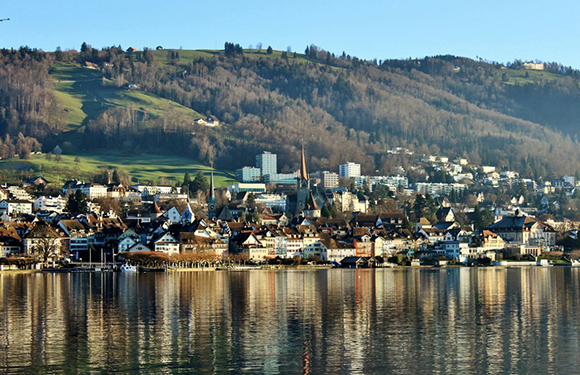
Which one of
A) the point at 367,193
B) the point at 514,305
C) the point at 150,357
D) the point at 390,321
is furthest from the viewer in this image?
the point at 367,193

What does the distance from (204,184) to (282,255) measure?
211ft

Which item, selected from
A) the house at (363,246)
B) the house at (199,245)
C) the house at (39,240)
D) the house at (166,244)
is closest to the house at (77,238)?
the house at (39,240)

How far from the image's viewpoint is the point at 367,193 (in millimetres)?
182000

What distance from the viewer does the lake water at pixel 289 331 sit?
1062 inches

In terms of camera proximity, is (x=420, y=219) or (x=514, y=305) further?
(x=420, y=219)

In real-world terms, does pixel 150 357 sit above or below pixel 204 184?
below

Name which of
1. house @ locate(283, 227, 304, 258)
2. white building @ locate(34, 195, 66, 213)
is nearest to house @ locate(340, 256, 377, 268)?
house @ locate(283, 227, 304, 258)

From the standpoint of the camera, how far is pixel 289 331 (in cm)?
3359

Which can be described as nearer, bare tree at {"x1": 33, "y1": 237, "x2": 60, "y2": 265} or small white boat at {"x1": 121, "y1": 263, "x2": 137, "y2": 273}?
small white boat at {"x1": 121, "y1": 263, "x2": 137, "y2": 273}

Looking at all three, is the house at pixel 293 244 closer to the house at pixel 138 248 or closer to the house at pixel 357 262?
the house at pixel 357 262

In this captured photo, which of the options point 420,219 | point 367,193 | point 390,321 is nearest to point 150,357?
point 390,321

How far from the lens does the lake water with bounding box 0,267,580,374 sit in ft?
88.5

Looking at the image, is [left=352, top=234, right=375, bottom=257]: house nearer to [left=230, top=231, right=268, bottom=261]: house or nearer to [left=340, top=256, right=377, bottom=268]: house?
[left=340, top=256, right=377, bottom=268]: house

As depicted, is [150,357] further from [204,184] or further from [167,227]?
[204,184]
